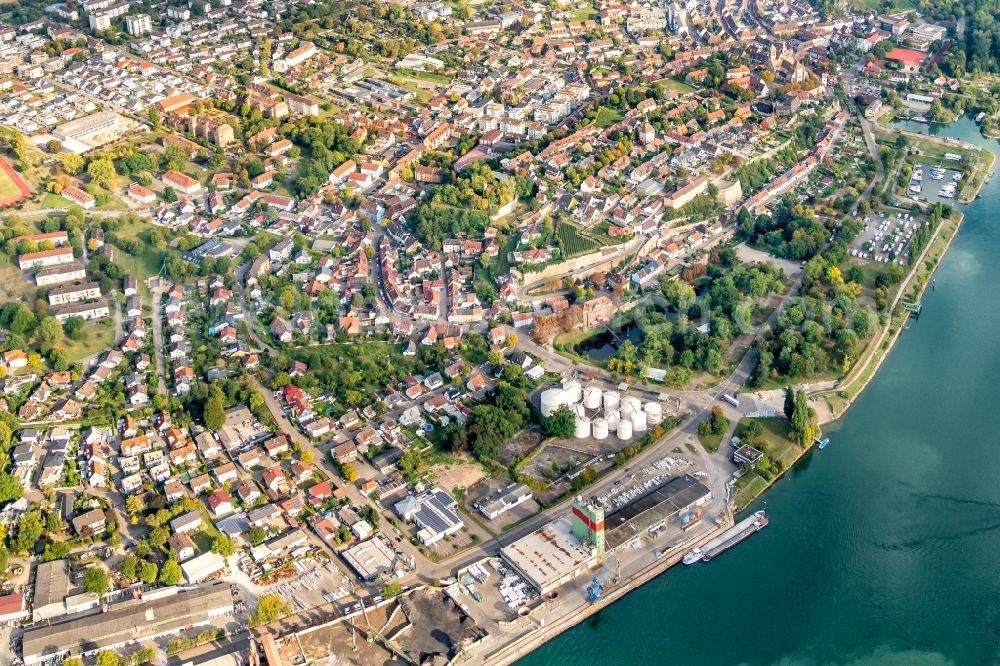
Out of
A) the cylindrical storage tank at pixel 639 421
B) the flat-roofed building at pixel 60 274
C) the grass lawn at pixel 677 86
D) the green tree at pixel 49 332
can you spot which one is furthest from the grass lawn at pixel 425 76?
the cylindrical storage tank at pixel 639 421

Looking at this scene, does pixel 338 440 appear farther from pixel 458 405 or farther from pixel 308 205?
pixel 308 205

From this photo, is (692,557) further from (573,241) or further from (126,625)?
(573,241)

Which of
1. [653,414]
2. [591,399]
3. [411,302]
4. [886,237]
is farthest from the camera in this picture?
[886,237]

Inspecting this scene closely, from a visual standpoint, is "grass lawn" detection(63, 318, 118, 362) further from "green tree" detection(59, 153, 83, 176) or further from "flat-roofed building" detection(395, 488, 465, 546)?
"flat-roofed building" detection(395, 488, 465, 546)

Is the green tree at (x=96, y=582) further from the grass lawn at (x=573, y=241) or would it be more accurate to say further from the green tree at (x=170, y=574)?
the grass lawn at (x=573, y=241)

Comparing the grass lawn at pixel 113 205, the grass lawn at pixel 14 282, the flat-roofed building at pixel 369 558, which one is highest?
the grass lawn at pixel 113 205

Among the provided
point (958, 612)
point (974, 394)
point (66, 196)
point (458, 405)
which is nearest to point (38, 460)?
point (458, 405)

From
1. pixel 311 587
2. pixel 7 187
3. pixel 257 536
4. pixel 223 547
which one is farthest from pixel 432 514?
pixel 7 187
